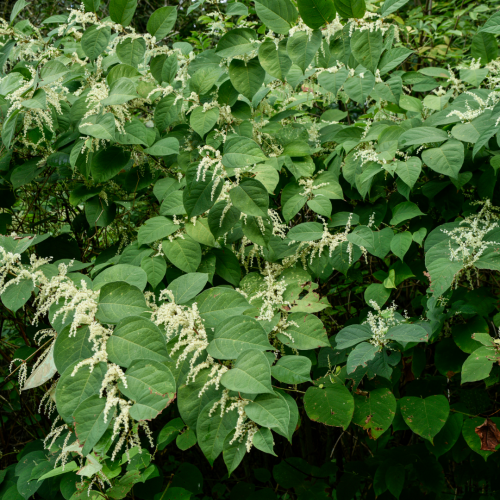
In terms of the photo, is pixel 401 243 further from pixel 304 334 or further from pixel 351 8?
pixel 351 8

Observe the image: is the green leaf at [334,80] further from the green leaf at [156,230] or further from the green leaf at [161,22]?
the green leaf at [156,230]

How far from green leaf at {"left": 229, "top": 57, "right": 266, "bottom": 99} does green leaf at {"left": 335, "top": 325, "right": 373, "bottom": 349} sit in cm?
95

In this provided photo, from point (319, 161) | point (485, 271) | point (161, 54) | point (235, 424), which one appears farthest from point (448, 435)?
point (161, 54)

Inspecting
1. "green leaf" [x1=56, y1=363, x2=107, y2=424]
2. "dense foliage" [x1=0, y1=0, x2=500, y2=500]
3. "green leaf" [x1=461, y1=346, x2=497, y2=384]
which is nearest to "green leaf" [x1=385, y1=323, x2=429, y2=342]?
"dense foliage" [x1=0, y1=0, x2=500, y2=500]

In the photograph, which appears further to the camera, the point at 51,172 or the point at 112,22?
the point at 51,172

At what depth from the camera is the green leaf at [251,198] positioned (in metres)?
1.49

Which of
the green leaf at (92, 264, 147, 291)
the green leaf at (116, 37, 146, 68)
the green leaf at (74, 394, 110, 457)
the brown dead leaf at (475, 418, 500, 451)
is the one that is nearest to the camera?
the green leaf at (74, 394, 110, 457)

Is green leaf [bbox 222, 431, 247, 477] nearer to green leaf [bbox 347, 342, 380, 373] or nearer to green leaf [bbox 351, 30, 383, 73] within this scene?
green leaf [bbox 347, 342, 380, 373]

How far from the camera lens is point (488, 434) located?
1605 mm

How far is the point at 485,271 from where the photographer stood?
1.91 metres

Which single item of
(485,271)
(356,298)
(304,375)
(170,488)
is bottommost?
(356,298)

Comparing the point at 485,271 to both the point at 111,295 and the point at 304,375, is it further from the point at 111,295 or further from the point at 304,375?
the point at 111,295

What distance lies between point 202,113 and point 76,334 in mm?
980

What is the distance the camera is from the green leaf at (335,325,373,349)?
1562mm
